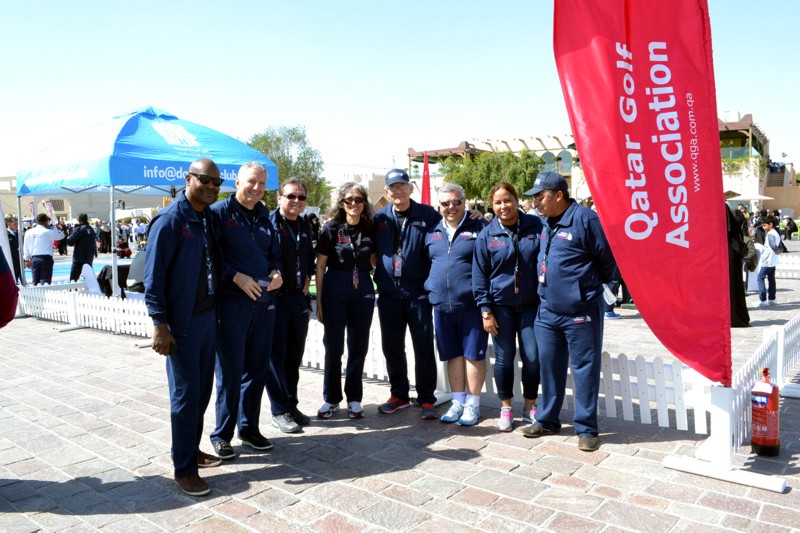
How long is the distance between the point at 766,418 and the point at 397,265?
288 centimetres

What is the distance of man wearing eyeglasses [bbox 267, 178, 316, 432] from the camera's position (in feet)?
15.7

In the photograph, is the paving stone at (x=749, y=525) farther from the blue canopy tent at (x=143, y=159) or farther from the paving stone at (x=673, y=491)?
the blue canopy tent at (x=143, y=159)

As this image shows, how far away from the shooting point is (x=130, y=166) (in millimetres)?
8594

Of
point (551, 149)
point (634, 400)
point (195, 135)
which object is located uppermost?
point (551, 149)

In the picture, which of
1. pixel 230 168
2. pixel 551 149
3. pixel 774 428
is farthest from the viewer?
pixel 551 149

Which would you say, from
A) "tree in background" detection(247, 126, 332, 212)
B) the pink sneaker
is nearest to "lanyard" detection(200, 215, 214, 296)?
the pink sneaker

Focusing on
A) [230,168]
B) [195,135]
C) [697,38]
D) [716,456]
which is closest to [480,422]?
[716,456]

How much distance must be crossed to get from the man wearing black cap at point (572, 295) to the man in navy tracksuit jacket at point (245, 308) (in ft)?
6.55

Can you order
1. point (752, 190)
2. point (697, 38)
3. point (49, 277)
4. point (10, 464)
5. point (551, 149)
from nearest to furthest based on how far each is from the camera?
point (697, 38)
point (10, 464)
point (49, 277)
point (752, 190)
point (551, 149)

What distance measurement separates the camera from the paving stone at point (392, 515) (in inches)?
129

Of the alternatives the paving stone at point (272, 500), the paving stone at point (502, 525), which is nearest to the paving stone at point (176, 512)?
the paving stone at point (272, 500)

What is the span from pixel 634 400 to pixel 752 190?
43.2 meters

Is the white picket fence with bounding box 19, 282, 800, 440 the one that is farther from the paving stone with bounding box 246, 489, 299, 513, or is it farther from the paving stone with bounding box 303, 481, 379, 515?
the paving stone with bounding box 246, 489, 299, 513

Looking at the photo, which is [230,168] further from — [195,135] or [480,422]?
[480,422]
